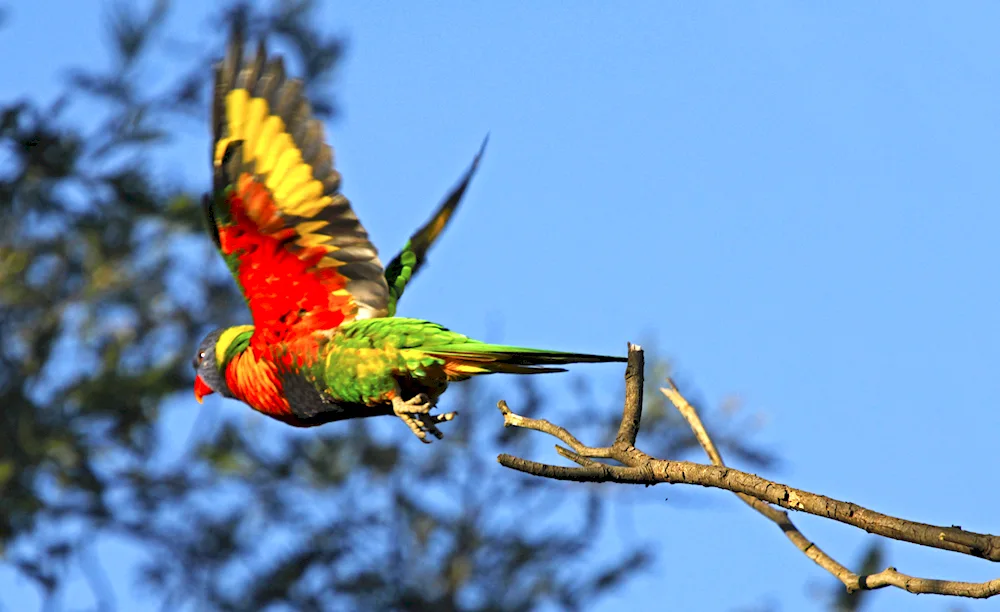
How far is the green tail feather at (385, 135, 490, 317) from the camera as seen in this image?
3625 millimetres

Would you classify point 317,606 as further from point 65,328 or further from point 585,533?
point 65,328

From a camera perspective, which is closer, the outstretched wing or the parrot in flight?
the parrot in flight

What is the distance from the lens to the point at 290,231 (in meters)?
3.05

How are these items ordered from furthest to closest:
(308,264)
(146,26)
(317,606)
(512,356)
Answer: (317,606) → (146,26) → (308,264) → (512,356)

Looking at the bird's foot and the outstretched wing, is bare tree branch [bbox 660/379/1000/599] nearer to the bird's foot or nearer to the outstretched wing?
the bird's foot

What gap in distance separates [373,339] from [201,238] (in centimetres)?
634

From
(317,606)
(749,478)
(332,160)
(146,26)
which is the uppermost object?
(146,26)

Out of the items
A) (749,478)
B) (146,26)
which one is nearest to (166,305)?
(146,26)

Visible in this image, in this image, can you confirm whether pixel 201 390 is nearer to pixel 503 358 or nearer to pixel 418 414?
pixel 418 414

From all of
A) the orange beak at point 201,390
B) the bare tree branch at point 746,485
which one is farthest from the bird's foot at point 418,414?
the orange beak at point 201,390

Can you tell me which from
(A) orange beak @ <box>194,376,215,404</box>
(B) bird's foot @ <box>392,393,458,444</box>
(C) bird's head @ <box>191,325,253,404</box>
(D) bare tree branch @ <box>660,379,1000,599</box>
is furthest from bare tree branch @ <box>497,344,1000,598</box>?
(A) orange beak @ <box>194,376,215,404</box>

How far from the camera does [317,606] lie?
9.41m

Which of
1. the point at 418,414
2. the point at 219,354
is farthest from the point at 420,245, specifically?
the point at 418,414

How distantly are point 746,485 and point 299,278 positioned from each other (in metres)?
1.55
